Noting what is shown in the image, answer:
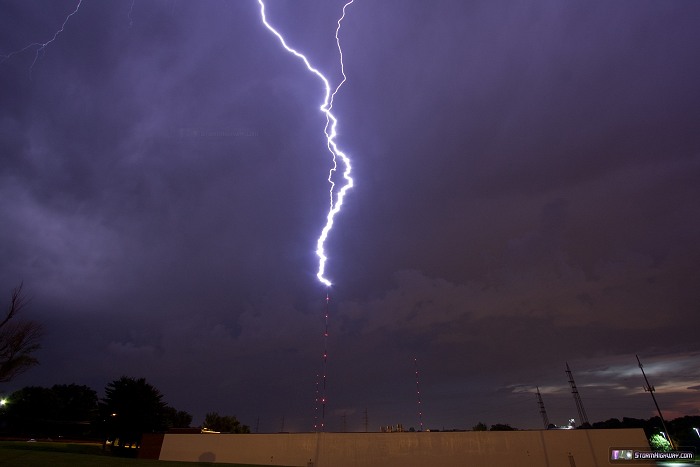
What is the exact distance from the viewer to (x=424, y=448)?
2684 cm

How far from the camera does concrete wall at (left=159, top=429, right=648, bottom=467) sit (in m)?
25.4

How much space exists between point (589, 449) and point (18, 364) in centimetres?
3470

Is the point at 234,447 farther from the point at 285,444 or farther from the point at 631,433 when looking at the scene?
the point at 631,433

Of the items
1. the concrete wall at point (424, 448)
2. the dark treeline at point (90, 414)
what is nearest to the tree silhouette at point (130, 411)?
the dark treeline at point (90, 414)

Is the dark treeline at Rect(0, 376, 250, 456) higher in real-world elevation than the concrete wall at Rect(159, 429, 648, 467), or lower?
higher

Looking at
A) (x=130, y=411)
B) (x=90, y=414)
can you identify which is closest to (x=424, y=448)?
(x=130, y=411)

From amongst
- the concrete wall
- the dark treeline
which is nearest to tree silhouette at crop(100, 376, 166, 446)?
the dark treeline

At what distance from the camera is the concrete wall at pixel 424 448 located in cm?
2538

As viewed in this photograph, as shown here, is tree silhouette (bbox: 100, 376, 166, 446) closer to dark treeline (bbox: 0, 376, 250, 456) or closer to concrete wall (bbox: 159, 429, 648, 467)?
dark treeline (bbox: 0, 376, 250, 456)

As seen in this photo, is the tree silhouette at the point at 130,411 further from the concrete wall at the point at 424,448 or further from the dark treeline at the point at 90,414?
the concrete wall at the point at 424,448

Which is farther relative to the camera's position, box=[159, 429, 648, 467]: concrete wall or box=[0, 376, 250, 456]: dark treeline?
box=[0, 376, 250, 456]: dark treeline

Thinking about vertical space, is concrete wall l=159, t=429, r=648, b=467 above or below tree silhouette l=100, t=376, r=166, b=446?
below

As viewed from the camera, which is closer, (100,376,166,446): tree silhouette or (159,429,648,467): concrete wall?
(159,429,648,467): concrete wall

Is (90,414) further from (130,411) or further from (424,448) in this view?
(424,448)
